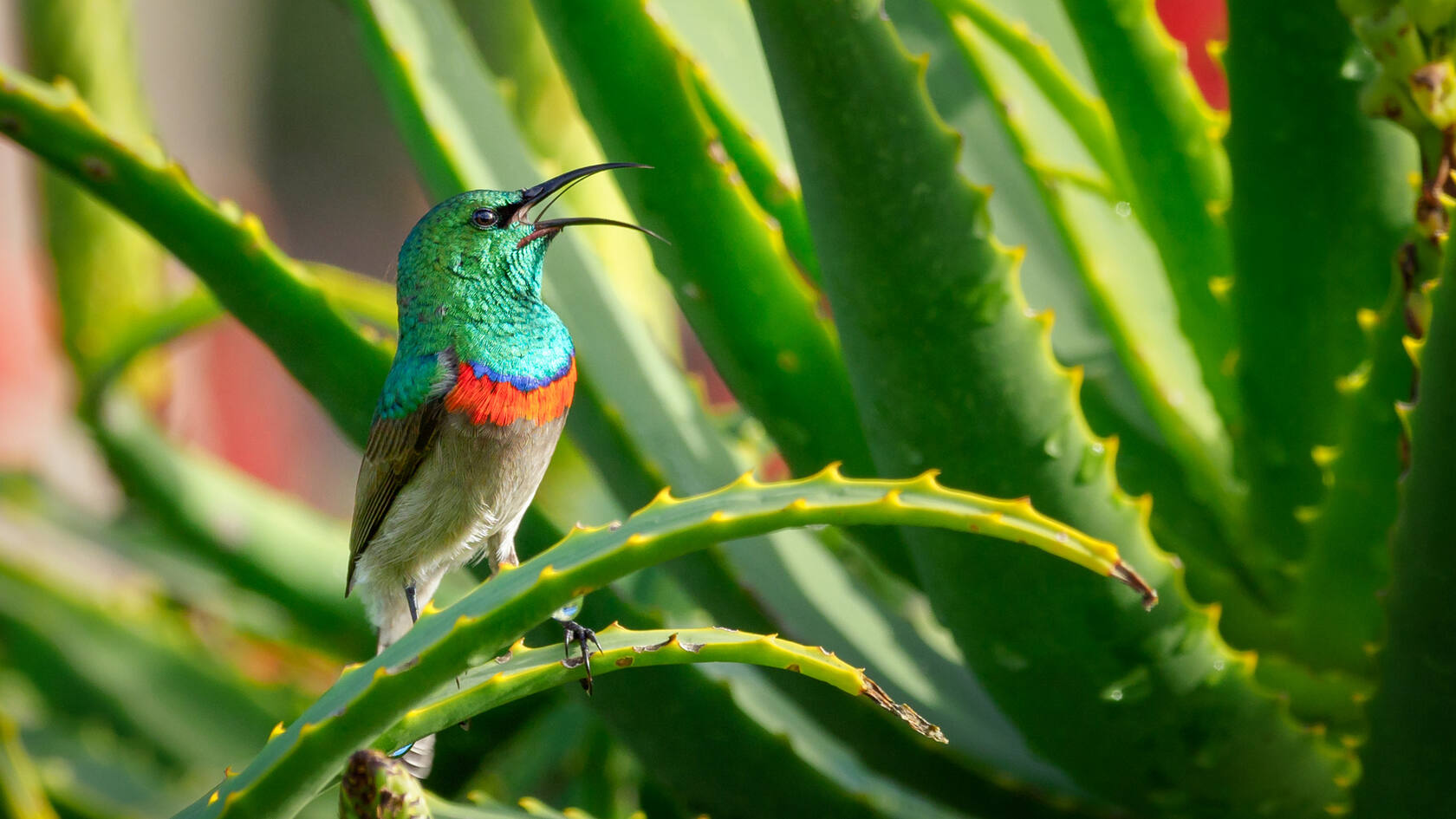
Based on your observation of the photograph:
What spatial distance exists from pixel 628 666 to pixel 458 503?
20cm

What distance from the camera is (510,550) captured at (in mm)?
812

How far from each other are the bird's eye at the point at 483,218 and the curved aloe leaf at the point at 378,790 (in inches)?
13.1

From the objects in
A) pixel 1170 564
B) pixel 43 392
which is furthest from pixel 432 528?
pixel 43 392

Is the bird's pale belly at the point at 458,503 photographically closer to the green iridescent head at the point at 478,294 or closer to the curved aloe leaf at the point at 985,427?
the green iridescent head at the point at 478,294

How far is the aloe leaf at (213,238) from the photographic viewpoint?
0.82 metres

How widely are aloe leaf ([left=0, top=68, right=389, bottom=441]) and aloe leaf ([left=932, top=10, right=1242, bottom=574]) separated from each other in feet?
→ 1.78

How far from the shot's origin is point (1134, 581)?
57cm

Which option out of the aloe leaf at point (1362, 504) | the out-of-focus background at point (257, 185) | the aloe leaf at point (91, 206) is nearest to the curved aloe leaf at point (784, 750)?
the aloe leaf at point (1362, 504)

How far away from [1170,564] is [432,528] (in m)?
0.48

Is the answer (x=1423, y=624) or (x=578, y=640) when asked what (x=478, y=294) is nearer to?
(x=578, y=640)

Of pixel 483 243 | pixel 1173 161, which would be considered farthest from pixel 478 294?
pixel 1173 161

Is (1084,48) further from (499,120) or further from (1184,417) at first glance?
(499,120)

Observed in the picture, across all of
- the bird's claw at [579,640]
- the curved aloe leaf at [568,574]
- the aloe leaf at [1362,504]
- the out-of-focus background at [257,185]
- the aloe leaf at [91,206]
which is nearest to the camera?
the curved aloe leaf at [568,574]

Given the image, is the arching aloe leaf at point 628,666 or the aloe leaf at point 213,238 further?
the aloe leaf at point 213,238
